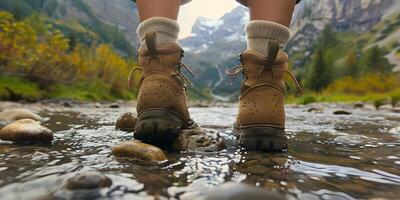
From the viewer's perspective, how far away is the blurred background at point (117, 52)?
1853cm

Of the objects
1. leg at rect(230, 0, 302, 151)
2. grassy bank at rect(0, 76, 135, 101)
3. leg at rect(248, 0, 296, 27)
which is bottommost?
leg at rect(230, 0, 302, 151)

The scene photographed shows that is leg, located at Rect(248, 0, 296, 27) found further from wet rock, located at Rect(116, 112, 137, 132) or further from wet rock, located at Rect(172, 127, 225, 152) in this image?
wet rock, located at Rect(116, 112, 137, 132)

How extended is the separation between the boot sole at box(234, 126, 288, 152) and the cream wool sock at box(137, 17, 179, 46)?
0.80 meters

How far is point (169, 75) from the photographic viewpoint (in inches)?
87.4

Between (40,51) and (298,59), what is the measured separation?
112 metres

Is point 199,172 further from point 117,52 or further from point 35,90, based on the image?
point 117,52

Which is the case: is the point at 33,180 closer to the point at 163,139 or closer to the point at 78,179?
the point at 78,179

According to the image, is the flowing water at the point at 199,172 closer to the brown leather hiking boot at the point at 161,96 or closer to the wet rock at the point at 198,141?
the wet rock at the point at 198,141

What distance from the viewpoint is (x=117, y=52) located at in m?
116

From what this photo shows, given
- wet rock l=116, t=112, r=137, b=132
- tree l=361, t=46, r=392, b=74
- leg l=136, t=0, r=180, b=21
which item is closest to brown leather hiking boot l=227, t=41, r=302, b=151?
leg l=136, t=0, r=180, b=21

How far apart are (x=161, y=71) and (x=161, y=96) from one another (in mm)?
197

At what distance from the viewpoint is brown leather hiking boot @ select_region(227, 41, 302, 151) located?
2.01m

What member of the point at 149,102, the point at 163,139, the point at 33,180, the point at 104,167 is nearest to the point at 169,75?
the point at 149,102

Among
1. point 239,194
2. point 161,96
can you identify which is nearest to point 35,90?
point 161,96
